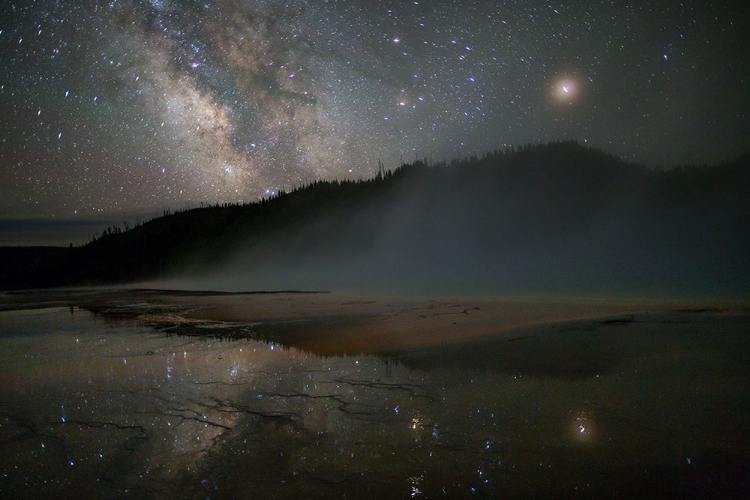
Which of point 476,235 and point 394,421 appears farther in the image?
point 476,235

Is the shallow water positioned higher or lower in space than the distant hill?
lower

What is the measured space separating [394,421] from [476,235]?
2561 centimetres

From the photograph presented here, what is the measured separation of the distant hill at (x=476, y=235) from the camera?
19.1m

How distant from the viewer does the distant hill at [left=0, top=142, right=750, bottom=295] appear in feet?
62.8

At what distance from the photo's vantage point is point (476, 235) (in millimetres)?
28844

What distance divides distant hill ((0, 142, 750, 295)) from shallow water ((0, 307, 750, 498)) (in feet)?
31.8

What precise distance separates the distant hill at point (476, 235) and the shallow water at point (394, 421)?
9.68 m

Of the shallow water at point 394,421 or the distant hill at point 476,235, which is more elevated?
the distant hill at point 476,235

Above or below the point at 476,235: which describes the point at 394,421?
below

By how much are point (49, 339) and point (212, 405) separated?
5.55 metres

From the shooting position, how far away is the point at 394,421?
3922 mm

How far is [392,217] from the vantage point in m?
36.2

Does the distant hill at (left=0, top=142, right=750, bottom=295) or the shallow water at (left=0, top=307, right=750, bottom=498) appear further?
the distant hill at (left=0, top=142, right=750, bottom=295)

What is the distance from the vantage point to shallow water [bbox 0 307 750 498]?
9.71 feet
